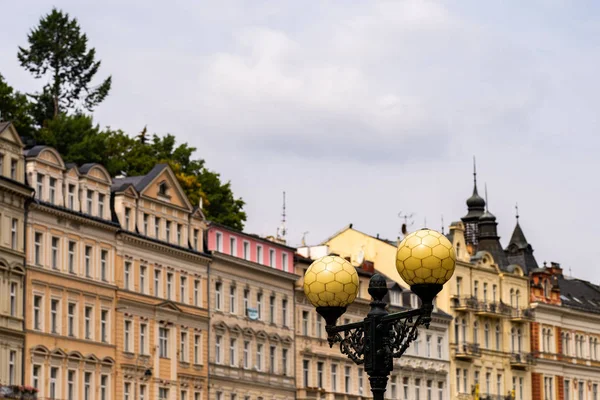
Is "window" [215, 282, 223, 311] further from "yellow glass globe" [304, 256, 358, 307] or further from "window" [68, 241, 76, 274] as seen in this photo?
"yellow glass globe" [304, 256, 358, 307]

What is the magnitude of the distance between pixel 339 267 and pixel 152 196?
2320 inches

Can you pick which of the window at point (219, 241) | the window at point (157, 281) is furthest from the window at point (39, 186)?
the window at point (219, 241)

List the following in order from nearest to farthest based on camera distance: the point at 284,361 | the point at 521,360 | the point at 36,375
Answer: the point at 36,375
the point at 284,361
the point at 521,360

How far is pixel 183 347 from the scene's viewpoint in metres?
81.8

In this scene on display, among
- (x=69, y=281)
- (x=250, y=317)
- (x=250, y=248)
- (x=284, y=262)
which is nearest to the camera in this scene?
(x=69, y=281)

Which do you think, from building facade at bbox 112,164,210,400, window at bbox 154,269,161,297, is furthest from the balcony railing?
window at bbox 154,269,161,297

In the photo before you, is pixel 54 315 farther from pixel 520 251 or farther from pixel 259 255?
pixel 520 251

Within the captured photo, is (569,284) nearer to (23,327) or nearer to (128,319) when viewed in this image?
(128,319)

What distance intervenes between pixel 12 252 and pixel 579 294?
66.2 metres

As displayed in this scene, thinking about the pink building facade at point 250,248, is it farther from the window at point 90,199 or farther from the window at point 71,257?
the window at point 71,257

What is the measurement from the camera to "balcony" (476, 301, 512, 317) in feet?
362

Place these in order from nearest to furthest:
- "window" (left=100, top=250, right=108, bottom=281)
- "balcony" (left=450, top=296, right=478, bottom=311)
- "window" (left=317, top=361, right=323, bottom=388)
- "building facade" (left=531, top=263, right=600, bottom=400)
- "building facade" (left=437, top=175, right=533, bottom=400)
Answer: "window" (left=100, top=250, right=108, bottom=281) < "window" (left=317, top=361, right=323, bottom=388) < "balcony" (left=450, top=296, right=478, bottom=311) < "building facade" (left=437, top=175, right=533, bottom=400) < "building facade" (left=531, top=263, right=600, bottom=400)

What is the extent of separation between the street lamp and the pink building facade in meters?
63.2

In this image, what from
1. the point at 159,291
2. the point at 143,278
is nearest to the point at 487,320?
the point at 159,291
